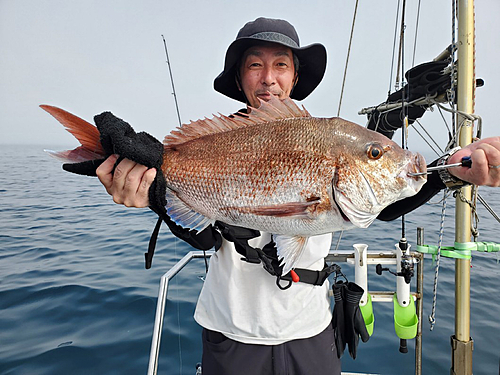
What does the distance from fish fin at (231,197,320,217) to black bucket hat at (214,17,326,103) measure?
4.35 ft

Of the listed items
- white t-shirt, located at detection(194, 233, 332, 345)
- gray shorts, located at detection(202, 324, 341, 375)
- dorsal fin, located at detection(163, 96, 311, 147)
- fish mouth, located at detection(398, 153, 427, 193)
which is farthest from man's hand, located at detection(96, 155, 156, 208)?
fish mouth, located at detection(398, 153, 427, 193)

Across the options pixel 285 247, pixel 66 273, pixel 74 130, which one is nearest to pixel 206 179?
pixel 285 247

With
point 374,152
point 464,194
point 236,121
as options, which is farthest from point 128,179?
point 464,194

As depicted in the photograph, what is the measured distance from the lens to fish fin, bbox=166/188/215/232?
1.63 metres

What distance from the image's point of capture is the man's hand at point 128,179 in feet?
5.24

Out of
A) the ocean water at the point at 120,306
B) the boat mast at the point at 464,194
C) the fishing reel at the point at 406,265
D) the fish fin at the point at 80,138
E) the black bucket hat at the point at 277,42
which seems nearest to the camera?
the fish fin at the point at 80,138

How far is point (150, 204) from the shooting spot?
168 centimetres

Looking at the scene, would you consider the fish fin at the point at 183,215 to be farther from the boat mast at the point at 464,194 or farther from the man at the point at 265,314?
the boat mast at the point at 464,194

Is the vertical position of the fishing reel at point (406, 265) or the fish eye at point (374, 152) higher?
the fish eye at point (374, 152)

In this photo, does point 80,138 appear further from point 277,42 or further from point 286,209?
point 277,42

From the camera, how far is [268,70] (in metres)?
2.32

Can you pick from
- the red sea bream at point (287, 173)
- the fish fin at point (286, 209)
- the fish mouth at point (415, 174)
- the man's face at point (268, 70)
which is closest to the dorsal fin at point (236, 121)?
the red sea bream at point (287, 173)

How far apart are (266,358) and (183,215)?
113 cm

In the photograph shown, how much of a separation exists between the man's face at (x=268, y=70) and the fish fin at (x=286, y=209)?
1107 mm
